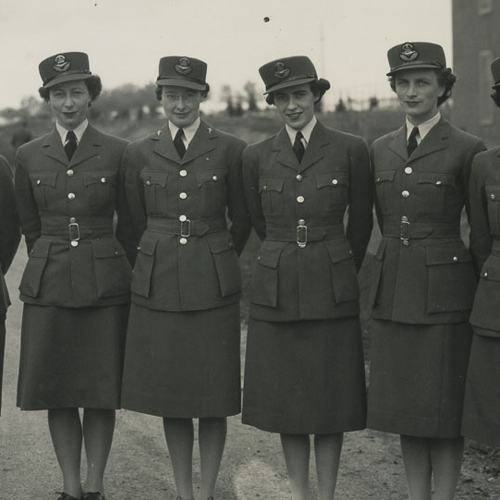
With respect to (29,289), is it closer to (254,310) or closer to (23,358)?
(23,358)

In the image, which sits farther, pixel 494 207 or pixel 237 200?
pixel 237 200

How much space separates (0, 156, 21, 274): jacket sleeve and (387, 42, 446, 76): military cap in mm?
2061

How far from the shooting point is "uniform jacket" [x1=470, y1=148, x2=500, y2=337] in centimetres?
399

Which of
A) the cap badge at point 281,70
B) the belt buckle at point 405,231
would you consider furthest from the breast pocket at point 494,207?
the cap badge at point 281,70

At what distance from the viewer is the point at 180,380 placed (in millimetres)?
4625

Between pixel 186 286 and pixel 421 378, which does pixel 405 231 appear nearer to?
pixel 421 378

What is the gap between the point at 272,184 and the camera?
450 centimetres

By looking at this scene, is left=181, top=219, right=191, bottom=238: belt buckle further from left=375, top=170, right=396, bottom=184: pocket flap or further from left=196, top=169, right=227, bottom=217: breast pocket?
left=375, top=170, right=396, bottom=184: pocket flap

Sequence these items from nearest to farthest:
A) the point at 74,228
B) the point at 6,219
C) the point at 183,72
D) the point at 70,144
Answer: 1. the point at 183,72
2. the point at 74,228
3. the point at 70,144
4. the point at 6,219

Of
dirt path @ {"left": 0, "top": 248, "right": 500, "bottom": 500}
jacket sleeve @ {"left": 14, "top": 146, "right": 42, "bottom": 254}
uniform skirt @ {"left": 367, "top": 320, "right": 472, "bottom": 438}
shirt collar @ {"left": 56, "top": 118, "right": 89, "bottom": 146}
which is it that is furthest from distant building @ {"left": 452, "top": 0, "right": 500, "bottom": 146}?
uniform skirt @ {"left": 367, "top": 320, "right": 472, "bottom": 438}

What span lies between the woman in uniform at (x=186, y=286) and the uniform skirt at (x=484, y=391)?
117 cm

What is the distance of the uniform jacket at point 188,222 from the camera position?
4.59 metres

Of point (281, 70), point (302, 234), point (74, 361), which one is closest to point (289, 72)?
point (281, 70)

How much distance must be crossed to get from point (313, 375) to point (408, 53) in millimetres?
1539
